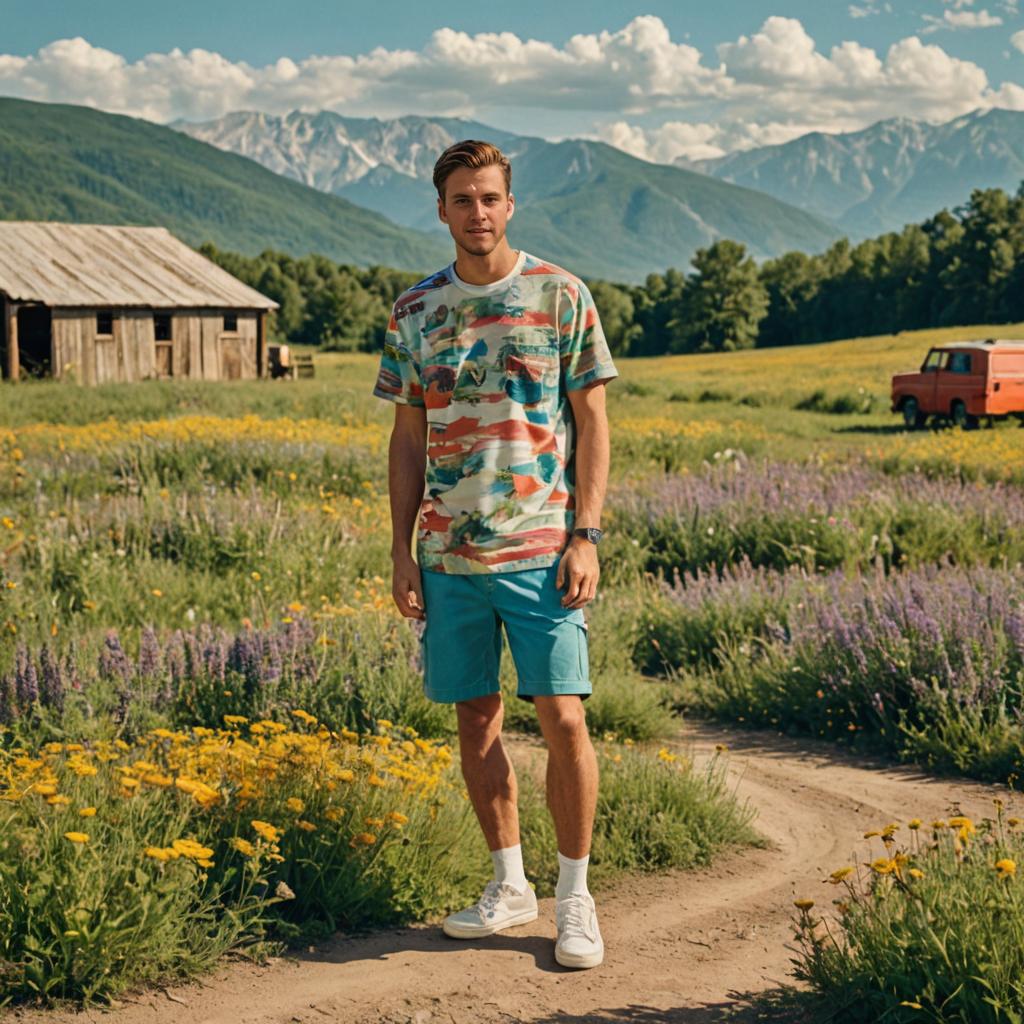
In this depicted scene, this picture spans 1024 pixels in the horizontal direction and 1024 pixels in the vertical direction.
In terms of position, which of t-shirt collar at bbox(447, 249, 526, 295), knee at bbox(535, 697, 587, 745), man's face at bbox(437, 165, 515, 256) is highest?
man's face at bbox(437, 165, 515, 256)

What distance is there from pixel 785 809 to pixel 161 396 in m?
23.0

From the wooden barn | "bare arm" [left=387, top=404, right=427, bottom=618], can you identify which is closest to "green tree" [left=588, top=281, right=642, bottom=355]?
the wooden barn

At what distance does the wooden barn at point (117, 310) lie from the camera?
34438 mm

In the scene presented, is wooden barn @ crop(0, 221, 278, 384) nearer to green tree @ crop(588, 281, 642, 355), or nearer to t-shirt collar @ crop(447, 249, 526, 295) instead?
t-shirt collar @ crop(447, 249, 526, 295)

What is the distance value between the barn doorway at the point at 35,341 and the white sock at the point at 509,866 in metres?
33.3

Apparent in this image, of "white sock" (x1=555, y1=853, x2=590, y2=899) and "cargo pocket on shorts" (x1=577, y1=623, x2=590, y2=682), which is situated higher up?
"cargo pocket on shorts" (x1=577, y1=623, x2=590, y2=682)

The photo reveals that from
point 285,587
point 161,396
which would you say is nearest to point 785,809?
point 285,587

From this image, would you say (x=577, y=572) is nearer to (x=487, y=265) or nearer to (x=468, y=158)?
(x=487, y=265)

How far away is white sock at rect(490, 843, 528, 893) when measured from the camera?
395cm

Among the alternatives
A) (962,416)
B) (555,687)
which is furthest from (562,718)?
(962,416)

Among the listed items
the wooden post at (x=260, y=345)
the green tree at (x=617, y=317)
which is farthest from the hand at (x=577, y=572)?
the green tree at (x=617, y=317)

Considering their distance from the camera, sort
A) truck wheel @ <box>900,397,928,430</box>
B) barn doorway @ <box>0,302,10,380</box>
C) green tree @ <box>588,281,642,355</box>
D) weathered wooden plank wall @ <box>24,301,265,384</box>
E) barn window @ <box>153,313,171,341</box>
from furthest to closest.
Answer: green tree @ <box>588,281,642,355</box>, barn window @ <box>153,313,171,341</box>, weathered wooden plank wall @ <box>24,301,265,384</box>, barn doorway @ <box>0,302,10,380</box>, truck wheel @ <box>900,397,928,430</box>

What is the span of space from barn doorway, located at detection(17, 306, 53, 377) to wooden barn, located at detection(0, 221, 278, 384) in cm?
3

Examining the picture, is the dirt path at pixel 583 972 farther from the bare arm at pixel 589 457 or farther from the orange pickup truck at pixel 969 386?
the orange pickup truck at pixel 969 386
